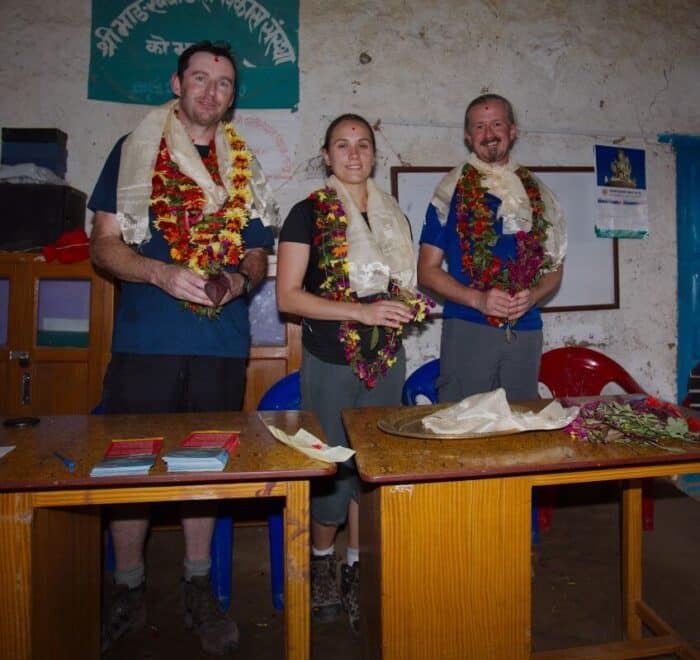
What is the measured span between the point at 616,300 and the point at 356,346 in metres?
2.79

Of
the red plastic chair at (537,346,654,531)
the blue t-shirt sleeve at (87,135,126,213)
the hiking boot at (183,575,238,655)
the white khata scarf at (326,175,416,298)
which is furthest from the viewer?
the red plastic chair at (537,346,654,531)

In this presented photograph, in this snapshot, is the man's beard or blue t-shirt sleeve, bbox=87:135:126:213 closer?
blue t-shirt sleeve, bbox=87:135:126:213

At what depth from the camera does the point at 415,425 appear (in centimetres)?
180

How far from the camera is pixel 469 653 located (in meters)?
1.48

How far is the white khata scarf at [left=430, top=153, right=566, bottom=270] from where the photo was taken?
2.71m

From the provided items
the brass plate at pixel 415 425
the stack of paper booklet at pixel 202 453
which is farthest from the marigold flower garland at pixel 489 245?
the stack of paper booklet at pixel 202 453

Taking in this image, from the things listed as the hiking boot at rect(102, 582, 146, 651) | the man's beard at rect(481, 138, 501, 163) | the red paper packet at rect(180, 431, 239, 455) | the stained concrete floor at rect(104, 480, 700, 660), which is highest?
the man's beard at rect(481, 138, 501, 163)

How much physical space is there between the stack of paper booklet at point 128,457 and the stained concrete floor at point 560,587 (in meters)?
0.85

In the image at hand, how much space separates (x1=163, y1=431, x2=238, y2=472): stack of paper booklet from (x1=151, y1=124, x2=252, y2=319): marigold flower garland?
2.13 ft

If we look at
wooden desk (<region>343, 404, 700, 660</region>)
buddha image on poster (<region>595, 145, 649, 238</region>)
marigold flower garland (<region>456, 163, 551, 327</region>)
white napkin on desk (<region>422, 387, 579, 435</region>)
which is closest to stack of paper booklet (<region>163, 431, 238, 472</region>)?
wooden desk (<region>343, 404, 700, 660</region>)

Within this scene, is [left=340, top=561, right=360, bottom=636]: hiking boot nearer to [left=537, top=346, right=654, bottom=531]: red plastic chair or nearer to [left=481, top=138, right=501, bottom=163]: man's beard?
[left=537, top=346, right=654, bottom=531]: red plastic chair

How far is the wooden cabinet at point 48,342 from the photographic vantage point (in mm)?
3105

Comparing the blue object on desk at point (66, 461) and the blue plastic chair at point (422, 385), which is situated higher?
the blue plastic chair at point (422, 385)

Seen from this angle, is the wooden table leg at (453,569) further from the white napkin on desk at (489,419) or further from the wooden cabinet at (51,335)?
the wooden cabinet at (51,335)
